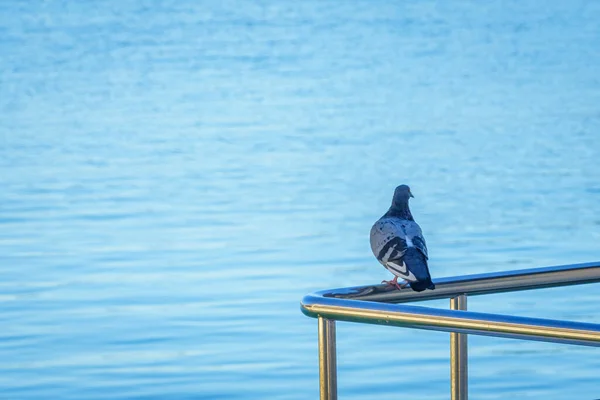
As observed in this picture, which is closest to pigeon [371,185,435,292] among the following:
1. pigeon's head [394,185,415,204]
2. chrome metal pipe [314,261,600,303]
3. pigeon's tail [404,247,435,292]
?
pigeon's tail [404,247,435,292]

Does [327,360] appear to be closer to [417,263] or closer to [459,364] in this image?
[459,364]

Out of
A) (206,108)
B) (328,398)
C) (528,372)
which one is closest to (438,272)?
(528,372)

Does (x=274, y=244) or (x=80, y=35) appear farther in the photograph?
(x=80, y=35)

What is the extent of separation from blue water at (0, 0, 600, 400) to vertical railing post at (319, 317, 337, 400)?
13.2ft

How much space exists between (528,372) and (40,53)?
19876 mm

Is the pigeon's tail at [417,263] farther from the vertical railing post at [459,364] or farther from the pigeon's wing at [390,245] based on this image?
the vertical railing post at [459,364]

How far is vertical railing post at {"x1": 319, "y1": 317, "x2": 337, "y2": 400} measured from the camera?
2.15 meters

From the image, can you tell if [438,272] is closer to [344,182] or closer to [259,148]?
[344,182]

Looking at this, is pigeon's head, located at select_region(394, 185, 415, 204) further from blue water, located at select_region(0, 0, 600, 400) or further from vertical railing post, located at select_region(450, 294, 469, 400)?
blue water, located at select_region(0, 0, 600, 400)

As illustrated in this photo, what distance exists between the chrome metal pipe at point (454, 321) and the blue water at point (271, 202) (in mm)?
4031

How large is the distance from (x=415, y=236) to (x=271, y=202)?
25.6 feet

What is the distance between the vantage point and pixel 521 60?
909 inches

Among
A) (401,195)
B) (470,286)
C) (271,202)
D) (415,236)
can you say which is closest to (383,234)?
(415,236)

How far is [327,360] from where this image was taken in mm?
2150
